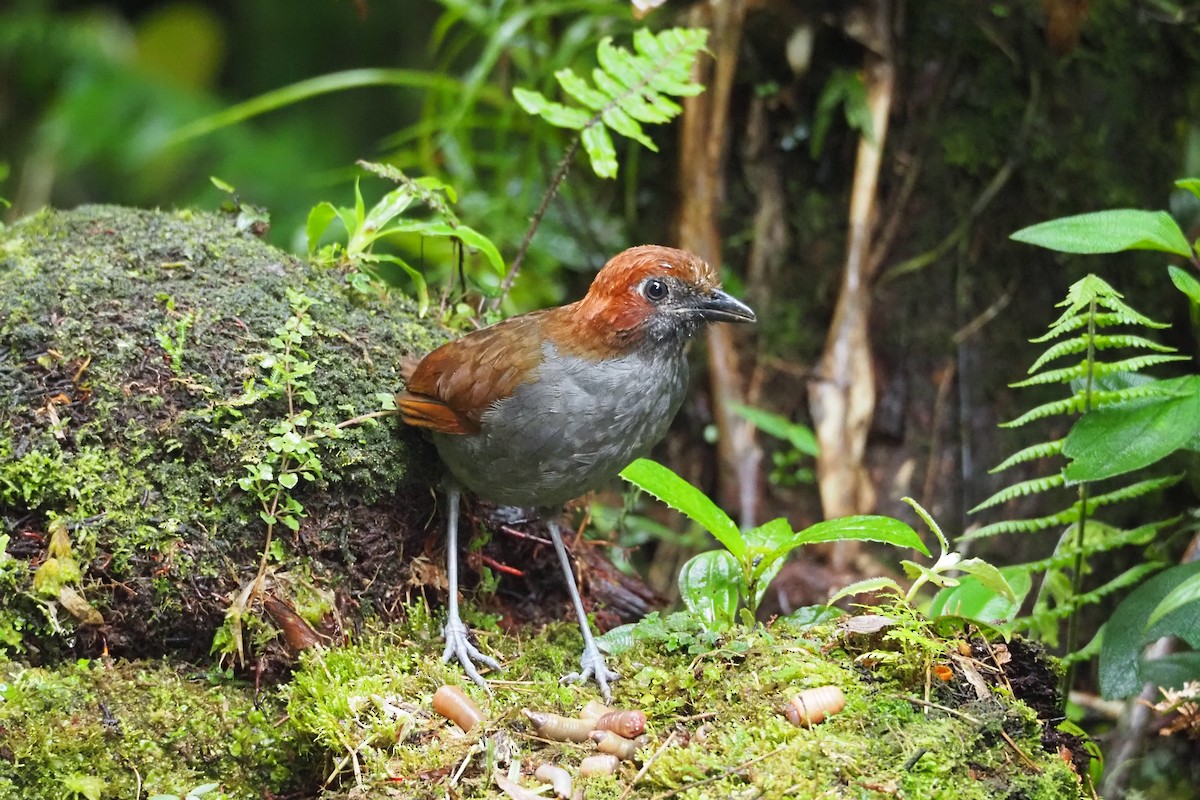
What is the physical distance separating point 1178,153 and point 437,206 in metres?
3.26

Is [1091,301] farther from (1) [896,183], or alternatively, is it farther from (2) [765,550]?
(1) [896,183]

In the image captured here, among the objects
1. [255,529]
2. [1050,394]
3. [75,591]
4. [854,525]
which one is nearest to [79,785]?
[75,591]

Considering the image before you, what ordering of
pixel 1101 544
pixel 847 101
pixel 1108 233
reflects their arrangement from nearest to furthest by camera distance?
1. pixel 1108 233
2. pixel 1101 544
3. pixel 847 101

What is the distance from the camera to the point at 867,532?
8.71ft

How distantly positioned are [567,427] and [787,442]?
7.21ft

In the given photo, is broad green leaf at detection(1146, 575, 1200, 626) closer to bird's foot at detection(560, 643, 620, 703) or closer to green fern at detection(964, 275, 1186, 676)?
green fern at detection(964, 275, 1186, 676)

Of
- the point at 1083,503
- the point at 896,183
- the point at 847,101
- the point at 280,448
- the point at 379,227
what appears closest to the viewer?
the point at 280,448

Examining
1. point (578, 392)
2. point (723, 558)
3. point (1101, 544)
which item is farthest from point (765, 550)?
point (1101, 544)

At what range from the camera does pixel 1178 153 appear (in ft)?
14.6

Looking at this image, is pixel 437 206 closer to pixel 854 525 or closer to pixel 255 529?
pixel 255 529

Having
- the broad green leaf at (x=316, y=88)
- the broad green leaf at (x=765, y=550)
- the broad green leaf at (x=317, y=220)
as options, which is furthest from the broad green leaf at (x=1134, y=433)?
the broad green leaf at (x=316, y=88)

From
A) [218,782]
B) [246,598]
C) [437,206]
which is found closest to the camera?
[218,782]

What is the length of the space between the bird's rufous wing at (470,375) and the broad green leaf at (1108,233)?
4.48ft

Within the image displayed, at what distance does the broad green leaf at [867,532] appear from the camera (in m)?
2.61
